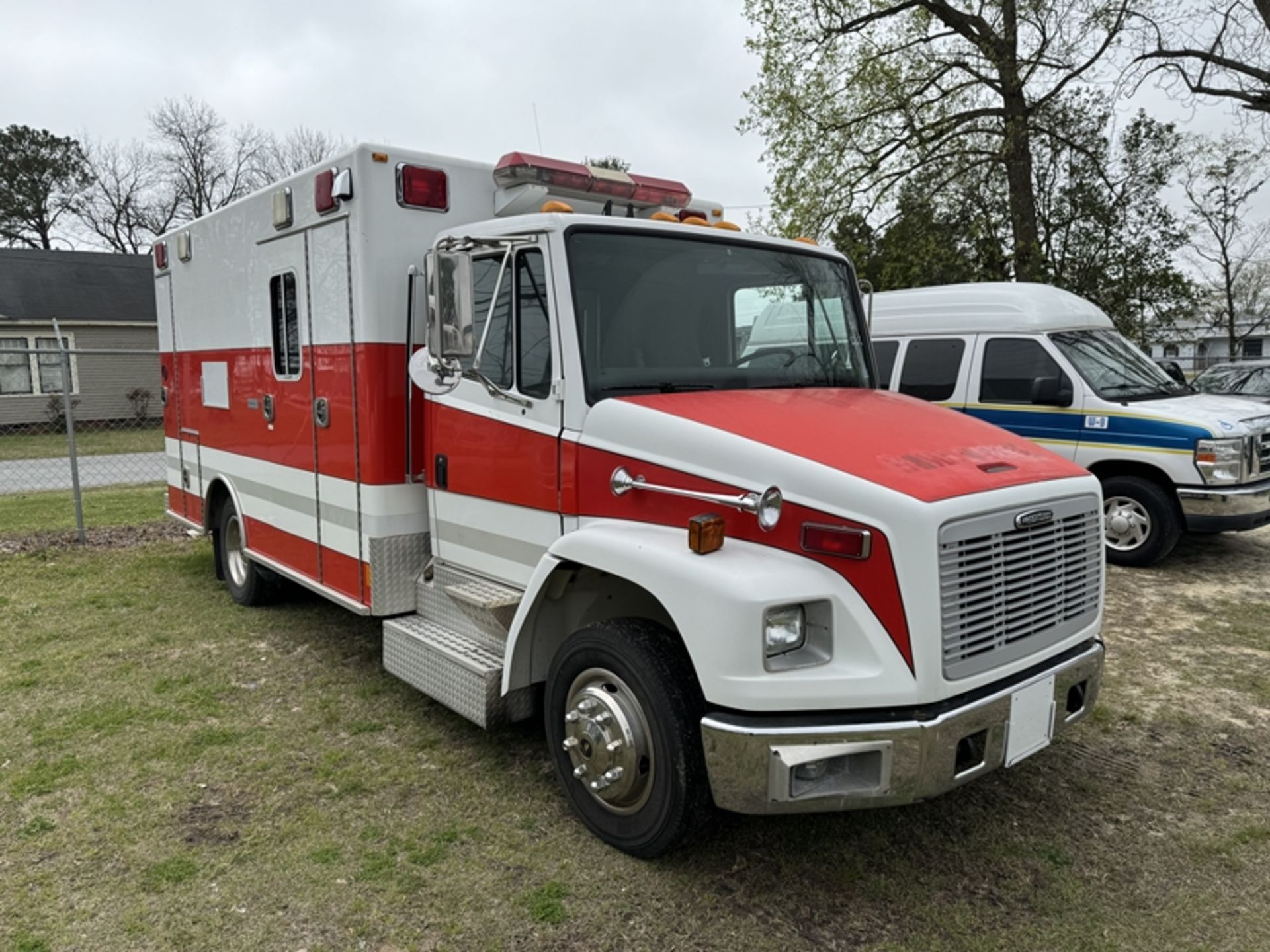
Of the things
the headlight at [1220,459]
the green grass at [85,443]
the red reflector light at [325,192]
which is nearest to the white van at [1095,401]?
the headlight at [1220,459]

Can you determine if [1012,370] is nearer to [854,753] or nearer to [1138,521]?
[1138,521]

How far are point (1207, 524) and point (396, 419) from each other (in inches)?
262

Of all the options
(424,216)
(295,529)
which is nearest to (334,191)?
(424,216)

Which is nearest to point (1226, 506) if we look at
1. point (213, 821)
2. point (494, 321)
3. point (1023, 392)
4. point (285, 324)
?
point (1023, 392)

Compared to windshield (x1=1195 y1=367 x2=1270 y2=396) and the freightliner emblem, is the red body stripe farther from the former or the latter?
windshield (x1=1195 y1=367 x2=1270 y2=396)

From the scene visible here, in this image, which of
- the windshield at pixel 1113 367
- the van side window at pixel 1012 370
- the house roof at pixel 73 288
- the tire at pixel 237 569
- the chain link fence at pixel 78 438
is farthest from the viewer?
the house roof at pixel 73 288

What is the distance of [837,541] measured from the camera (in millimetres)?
2793

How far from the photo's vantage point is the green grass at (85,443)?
58.6ft

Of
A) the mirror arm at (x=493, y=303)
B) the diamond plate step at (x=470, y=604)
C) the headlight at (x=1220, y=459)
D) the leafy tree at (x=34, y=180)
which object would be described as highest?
the leafy tree at (x=34, y=180)

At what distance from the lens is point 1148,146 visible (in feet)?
49.4

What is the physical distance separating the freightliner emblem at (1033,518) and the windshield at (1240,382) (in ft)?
42.3

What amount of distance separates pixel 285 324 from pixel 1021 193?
44.2 ft

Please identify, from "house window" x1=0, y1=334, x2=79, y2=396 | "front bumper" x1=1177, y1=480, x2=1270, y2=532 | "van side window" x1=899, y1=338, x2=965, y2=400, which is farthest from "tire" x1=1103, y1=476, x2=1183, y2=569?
"house window" x1=0, y1=334, x2=79, y2=396

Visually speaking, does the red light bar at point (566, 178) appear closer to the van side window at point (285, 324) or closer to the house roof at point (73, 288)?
the van side window at point (285, 324)
